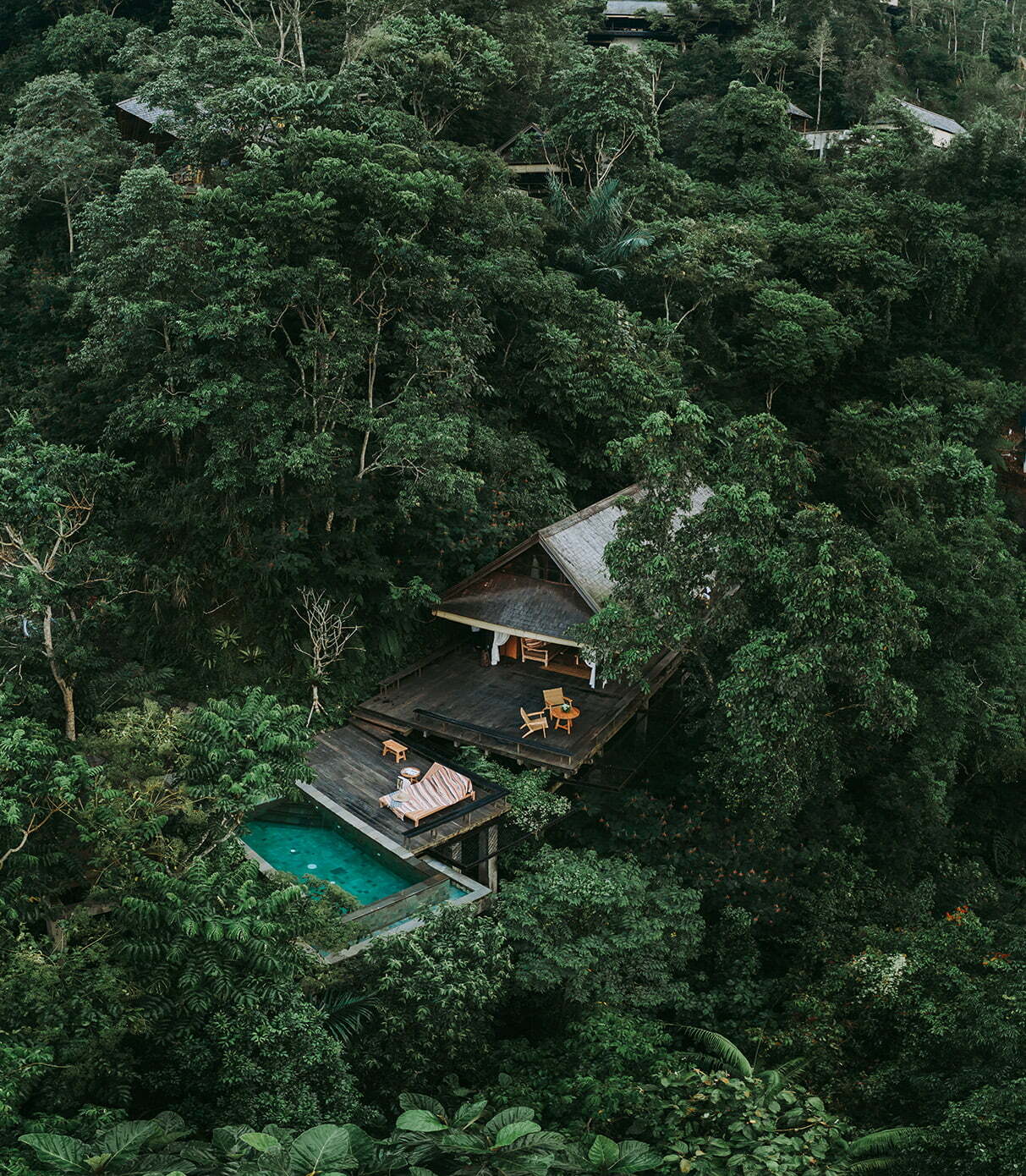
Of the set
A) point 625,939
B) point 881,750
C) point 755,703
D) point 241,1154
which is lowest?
point 881,750

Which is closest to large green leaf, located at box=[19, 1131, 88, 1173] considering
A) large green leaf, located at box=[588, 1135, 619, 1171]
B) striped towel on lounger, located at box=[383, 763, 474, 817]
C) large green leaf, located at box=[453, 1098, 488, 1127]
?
large green leaf, located at box=[453, 1098, 488, 1127]

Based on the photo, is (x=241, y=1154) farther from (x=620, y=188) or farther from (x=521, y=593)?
(x=620, y=188)

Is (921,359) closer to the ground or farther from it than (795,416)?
farther from it

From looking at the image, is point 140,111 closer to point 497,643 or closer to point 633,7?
point 497,643

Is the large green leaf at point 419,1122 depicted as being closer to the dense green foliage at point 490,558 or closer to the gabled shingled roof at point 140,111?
the dense green foliage at point 490,558

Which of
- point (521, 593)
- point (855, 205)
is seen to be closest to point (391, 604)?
point (521, 593)

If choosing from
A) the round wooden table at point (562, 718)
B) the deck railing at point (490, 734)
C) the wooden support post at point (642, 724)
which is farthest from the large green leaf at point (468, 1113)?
the wooden support post at point (642, 724)

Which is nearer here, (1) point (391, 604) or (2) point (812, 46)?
(1) point (391, 604)
